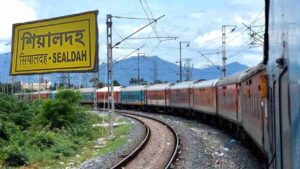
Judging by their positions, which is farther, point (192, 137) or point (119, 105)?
point (119, 105)

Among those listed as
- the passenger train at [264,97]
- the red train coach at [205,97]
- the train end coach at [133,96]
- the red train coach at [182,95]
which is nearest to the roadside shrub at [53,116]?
the passenger train at [264,97]

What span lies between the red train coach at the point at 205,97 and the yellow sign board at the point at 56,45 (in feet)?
28.4

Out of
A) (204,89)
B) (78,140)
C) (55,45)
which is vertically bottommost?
(78,140)

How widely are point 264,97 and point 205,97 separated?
30.0 meters

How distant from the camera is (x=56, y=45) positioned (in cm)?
3009

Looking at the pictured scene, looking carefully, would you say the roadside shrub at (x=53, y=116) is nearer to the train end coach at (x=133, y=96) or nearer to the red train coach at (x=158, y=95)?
the red train coach at (x=158, y=95)

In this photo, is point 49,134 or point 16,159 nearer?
point 16,159

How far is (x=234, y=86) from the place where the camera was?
2336 cm

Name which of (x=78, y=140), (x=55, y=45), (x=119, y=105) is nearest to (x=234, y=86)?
(x=78, y=140)

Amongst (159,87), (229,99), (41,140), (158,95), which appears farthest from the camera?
(159,87)

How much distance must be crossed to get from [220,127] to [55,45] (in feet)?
36.1

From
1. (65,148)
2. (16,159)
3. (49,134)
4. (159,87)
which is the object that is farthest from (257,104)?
(159,87)

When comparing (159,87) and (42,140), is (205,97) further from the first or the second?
(159,87)

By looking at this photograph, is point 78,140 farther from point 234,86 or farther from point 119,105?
point 119,105
